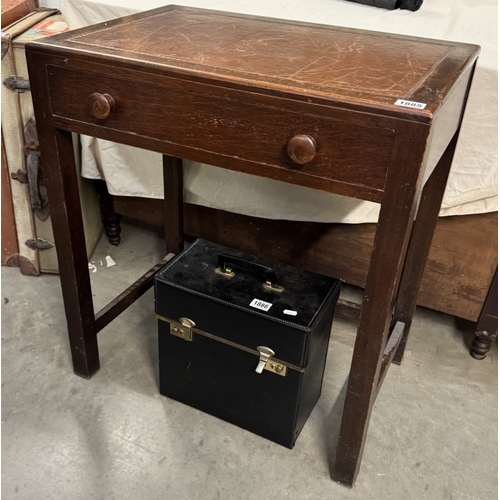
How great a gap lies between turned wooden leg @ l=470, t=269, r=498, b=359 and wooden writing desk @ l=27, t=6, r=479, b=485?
27 centimetres

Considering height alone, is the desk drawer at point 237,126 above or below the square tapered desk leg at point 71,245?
above

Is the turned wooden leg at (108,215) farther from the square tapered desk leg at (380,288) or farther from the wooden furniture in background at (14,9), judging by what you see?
the square tapered desk leg at (380,288)

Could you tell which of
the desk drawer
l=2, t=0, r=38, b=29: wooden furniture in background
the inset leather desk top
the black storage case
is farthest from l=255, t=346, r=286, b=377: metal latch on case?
l=2, t=0, r=38, b=29: wooden furniture in background

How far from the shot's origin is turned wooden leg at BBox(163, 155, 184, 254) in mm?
1424

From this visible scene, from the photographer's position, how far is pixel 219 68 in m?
0.87

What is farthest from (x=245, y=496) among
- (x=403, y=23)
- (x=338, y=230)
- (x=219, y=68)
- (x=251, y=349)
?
(x=403, y=23)

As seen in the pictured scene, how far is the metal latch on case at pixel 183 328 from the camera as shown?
1147 mm

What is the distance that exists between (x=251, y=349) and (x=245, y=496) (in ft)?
0.88

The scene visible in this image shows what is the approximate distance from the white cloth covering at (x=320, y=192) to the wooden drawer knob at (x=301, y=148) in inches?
20.0

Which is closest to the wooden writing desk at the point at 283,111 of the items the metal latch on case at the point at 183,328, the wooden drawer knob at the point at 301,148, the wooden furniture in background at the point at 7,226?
the wooden drawer knob at the point at 301,148

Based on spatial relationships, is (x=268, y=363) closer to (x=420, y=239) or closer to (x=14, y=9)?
(x=420, y=239)

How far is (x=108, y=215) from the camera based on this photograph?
68.8 inches

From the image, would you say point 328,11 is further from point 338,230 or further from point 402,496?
point 402,496

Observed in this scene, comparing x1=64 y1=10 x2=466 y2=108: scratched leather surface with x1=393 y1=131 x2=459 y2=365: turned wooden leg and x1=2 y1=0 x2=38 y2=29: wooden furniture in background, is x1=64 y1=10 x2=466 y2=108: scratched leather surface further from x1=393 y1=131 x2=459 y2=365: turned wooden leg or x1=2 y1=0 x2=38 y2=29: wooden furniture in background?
x1=2 y1=0 x2=38 y2=29: wooden furniture in background
